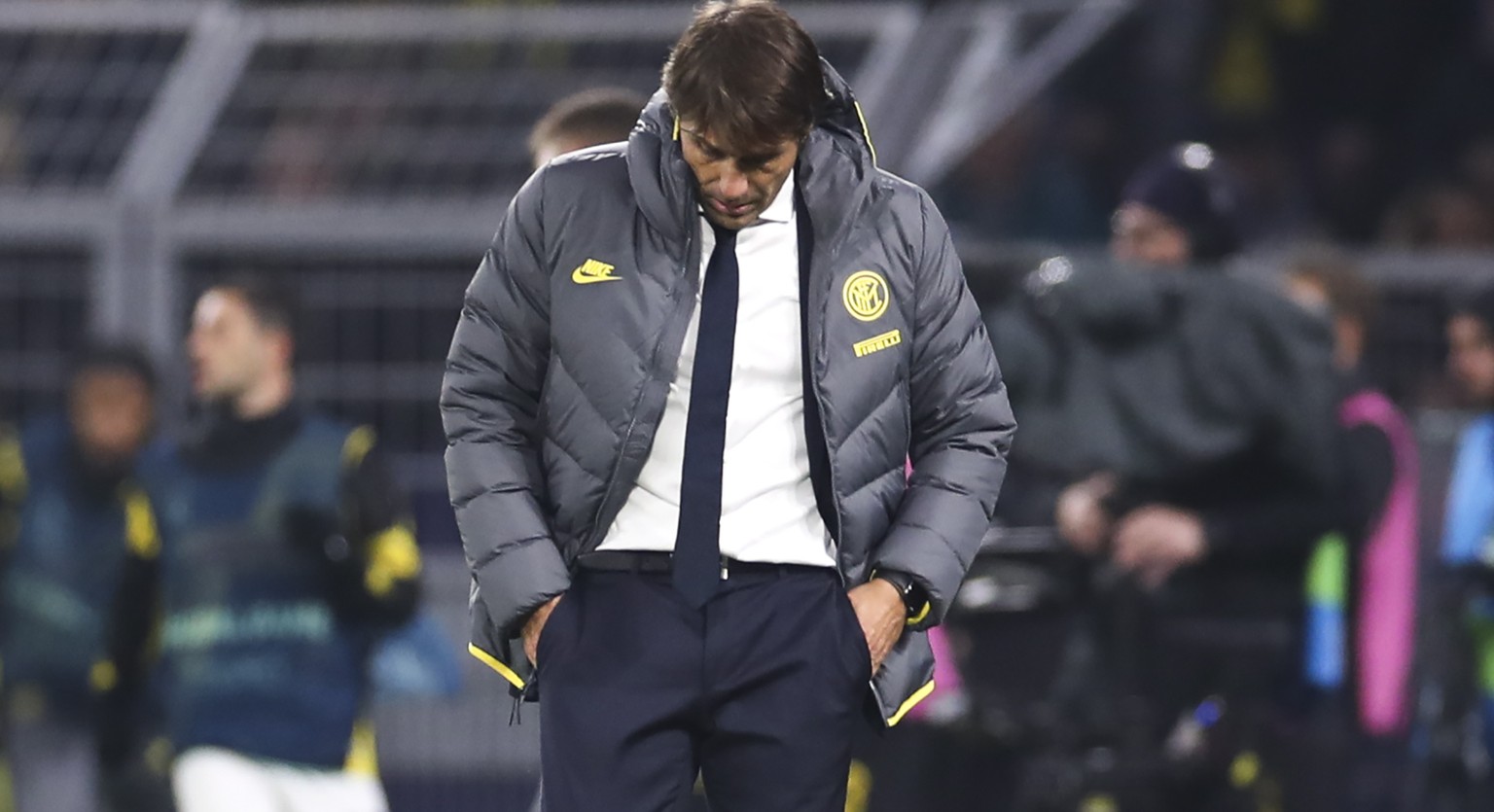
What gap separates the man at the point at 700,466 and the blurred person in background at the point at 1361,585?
10.8ft

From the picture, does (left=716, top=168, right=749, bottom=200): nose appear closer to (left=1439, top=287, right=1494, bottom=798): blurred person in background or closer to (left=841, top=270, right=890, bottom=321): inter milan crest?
(left=841, top=270, right=890, bottom=321): inter milan crest

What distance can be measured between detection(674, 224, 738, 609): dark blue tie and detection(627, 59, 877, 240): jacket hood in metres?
0.11

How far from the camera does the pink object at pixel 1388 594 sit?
341 inches

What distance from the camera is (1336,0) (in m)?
13.7

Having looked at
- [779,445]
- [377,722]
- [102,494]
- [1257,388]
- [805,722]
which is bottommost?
[377,722]

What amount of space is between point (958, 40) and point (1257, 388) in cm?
309

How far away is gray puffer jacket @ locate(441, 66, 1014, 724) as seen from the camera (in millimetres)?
4668

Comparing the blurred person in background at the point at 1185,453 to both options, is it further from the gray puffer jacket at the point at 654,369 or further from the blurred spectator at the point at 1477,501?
the gray puffer jacket at the point at 654,369

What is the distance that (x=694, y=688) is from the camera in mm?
4656

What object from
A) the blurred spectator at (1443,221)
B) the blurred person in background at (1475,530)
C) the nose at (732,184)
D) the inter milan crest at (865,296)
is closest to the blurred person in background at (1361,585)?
the blurred person in background at (1475,530)

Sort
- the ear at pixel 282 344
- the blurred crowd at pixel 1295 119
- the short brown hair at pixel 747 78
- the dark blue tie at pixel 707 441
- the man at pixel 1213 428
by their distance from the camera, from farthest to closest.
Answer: the blurred crowd at pixel 1295 119 < the ear at pixel 282 344 < the man at pixel 1213 428 < the dark blue tie at pixel 707 441 < the short brown hair at pixel 747 78

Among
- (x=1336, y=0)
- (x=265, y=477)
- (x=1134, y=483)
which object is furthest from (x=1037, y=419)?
(x=1336, y=0)

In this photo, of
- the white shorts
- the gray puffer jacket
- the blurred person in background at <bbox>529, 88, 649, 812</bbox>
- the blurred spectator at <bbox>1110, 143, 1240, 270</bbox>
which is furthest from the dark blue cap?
the gray puffer jacket

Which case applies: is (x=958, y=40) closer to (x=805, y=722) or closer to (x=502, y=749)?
(x=502, y=749)
